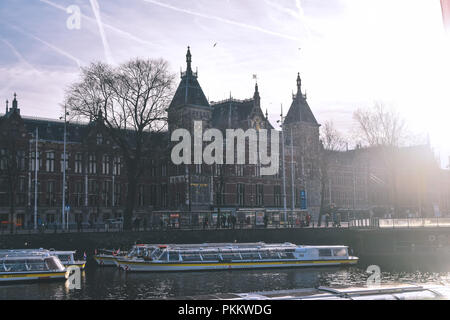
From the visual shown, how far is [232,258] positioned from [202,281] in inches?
329

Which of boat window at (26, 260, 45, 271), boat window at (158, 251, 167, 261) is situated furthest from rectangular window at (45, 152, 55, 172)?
boat window at (26, 260, 45, 271)

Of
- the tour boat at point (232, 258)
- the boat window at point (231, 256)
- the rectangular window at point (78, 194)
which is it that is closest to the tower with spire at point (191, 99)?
the rectangular window at point (78, 194)

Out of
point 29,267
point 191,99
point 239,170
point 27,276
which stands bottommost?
point 27,276

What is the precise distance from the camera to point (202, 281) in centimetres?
3600

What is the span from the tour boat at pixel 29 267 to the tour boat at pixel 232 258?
661cm

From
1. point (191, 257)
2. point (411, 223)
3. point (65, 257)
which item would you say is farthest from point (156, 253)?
point (411, 223)

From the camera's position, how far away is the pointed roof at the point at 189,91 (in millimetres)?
73438

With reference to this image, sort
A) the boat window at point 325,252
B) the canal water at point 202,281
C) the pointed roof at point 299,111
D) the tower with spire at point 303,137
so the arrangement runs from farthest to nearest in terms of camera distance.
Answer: the pointed roof at point 299,111, the tower with spire at point 303,137, the boat window at point 325,252, the canal water at point 202,281

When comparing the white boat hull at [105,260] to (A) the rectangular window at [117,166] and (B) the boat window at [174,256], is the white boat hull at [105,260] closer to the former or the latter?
(B) the boat window at [174,256]

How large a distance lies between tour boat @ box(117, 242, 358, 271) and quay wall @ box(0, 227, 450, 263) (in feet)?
17.7

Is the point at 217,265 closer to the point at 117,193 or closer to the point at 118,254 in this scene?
the point at 118,254

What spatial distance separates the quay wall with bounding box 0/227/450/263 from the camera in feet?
152
